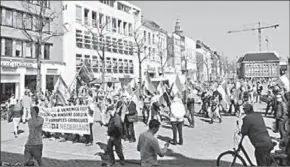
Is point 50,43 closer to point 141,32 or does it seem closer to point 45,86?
point 45,86

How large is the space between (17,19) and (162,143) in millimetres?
23231

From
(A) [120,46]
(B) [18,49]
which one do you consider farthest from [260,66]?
(B) [18,49]

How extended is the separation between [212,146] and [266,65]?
43598 millimetres

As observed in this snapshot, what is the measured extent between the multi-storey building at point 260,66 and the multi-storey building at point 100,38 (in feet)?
56.8

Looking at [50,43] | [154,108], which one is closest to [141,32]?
[50,43]

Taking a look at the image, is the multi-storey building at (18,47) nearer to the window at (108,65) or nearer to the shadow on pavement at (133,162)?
the window at (108,65)

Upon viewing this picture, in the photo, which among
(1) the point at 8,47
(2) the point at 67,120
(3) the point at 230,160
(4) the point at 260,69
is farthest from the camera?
(4) the point at 260,69

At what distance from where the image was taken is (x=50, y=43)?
109 feet

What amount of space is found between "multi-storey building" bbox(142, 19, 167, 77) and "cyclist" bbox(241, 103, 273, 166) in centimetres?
4204

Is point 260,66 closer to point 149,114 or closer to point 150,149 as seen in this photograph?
point 149,114

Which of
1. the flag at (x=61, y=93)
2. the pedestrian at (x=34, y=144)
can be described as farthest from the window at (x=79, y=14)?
the pedestrian at (x=34, y=144)

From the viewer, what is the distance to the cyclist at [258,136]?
601 centimetres

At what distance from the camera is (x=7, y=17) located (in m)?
28.4

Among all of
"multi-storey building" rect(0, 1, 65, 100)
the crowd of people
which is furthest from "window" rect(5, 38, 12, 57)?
the crowd of people
